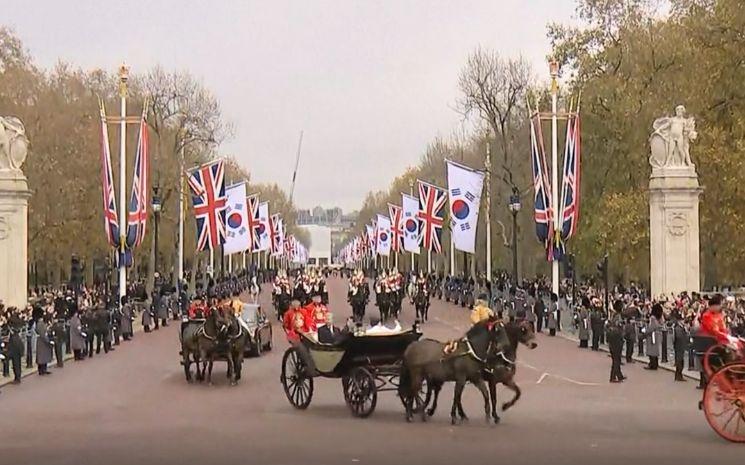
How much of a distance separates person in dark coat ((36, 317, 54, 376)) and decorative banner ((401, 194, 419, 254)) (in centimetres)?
3921

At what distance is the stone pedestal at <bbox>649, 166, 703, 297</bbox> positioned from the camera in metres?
35.6

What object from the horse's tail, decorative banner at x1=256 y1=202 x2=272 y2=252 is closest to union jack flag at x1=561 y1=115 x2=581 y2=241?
the horse's tail

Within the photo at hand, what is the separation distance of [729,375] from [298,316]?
8.74 meters

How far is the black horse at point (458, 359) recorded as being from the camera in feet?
51.0

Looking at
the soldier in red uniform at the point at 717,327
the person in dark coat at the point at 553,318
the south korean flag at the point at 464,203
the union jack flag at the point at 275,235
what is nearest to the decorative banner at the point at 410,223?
the south korean flag at the point at 464,203

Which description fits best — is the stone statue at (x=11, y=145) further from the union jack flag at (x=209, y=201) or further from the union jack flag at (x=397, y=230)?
the union jack flag at (x=397, y=230)

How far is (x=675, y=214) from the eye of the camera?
117ft

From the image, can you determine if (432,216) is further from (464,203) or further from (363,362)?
(363,362)

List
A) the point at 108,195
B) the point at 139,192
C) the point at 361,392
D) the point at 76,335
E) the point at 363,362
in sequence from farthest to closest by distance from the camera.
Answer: the point at 139,192, the point at 108,195, the point at 76,335, the point at 363,362, the point at 361,392

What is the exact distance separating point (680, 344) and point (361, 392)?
8.79m

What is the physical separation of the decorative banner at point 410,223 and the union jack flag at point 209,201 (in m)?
18.4

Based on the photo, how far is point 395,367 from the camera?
16766 millimetres

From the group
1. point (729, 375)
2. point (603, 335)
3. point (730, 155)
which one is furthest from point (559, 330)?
point (729, 375)

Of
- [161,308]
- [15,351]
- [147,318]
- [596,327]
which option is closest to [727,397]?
[15,351]
